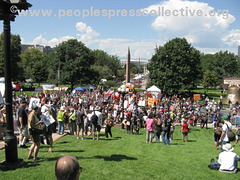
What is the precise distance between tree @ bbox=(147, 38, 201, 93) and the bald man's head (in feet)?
142

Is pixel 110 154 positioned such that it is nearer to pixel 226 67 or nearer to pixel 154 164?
pixel 154 164

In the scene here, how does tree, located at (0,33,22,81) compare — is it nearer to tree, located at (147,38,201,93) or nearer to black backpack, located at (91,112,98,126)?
tree, located at (147,38,201,93)

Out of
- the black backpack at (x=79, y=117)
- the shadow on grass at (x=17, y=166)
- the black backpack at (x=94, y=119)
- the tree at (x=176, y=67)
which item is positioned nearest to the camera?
the shadow on grass at (x=17, y=166)

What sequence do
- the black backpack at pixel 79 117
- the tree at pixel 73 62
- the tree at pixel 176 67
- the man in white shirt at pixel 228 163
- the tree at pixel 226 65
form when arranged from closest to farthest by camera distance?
the man in white shirt at pixel 228 163
the black backpack at pixel 79 117
the tree at pixel 176 67
the tree at pixel 73 62
the tree at pixel 226 65

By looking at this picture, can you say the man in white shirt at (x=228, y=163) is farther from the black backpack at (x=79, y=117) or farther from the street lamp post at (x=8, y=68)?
the black backpack at (x=79, y=117)

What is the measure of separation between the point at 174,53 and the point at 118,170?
44744 mm

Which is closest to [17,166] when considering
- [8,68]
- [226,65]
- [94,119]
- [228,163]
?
[8,68]

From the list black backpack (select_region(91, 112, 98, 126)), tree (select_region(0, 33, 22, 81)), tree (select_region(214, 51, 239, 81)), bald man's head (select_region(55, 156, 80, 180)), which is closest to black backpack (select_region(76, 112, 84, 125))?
black backpack (select_region(91, 112, 98, 126))

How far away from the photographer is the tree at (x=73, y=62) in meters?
51.4

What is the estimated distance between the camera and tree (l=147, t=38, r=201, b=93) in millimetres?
45438

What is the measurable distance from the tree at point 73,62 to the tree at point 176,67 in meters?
16.6

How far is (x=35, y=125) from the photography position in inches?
253

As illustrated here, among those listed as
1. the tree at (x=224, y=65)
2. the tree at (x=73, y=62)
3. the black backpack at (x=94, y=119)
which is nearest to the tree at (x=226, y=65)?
the tree at (x=224, y=65)

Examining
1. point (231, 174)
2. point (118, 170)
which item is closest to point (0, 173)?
point (118, 170)
